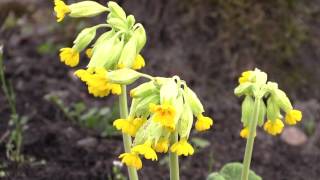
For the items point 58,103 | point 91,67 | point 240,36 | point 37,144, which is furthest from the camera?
point 240,36

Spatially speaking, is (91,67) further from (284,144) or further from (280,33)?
(280,33)

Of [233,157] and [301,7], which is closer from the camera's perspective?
[233,157]

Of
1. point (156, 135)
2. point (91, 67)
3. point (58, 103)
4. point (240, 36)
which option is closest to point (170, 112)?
point (156, 135)

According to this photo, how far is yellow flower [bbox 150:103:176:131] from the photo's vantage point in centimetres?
243

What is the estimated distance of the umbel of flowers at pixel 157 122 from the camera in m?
2.54

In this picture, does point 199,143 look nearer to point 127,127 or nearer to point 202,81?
point 202,81

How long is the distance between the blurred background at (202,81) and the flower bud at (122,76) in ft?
5.46

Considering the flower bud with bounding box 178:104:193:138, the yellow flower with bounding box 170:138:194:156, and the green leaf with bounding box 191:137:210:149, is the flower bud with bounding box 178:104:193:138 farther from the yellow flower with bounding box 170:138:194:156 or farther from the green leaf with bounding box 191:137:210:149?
the green leaf with bounding box 191:137:210:149

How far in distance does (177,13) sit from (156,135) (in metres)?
2.81

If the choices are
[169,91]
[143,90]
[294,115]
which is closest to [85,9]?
[143,90]

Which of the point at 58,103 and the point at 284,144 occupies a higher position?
the point at 58,103

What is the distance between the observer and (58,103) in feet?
15.6

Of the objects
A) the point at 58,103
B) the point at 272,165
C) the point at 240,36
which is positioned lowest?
the point at 272,165

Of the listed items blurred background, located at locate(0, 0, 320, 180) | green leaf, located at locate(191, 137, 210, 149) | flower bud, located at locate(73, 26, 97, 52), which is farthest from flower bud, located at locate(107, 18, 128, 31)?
green leaf, located at locate(191, 137, 210, 149)
